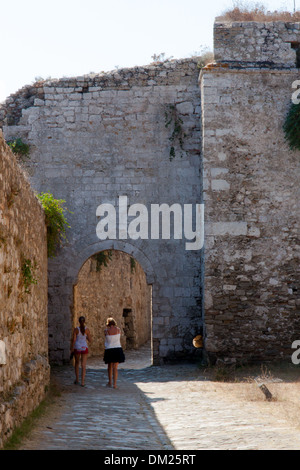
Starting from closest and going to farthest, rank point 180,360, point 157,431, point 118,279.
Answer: point 157,431
point 180,360
point 118,279

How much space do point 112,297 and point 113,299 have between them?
0.39 feet

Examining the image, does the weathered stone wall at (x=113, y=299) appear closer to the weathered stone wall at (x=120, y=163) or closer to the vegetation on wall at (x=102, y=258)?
the vegetation on wall at (x=102, y=258)

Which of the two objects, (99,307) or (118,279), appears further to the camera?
(118,279)

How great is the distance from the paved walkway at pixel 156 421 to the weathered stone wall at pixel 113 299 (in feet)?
19.5

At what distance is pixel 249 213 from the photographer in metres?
11.1

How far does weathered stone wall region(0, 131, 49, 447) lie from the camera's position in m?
5.27

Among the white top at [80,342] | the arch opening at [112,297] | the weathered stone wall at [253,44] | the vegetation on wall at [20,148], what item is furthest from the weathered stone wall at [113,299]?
the weathered stone wall at [253,44]

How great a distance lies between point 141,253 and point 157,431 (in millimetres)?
6471

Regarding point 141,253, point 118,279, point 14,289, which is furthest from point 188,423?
point 118,279

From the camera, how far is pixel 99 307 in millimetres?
16922

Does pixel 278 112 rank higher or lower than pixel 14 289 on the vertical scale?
higher

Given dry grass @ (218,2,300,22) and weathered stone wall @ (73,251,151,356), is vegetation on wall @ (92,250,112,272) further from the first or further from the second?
dry grass @ (218,2,300,22)

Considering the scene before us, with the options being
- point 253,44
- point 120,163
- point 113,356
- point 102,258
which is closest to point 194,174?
point 120,163

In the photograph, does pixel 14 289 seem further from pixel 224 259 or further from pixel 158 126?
pixel 158 126
